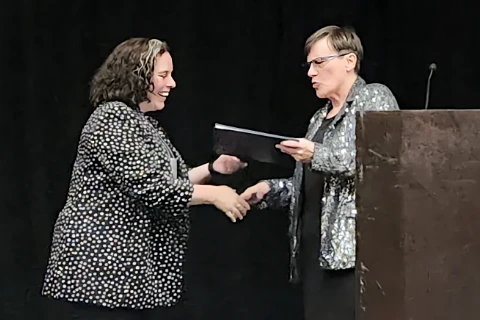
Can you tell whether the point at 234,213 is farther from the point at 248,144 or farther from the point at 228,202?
the point at 248,144

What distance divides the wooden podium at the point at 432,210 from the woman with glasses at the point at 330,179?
69 centimetres

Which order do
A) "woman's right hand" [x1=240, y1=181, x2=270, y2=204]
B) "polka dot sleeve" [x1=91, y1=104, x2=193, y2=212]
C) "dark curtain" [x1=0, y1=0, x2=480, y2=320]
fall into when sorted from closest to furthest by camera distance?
"polka dot sleeve" [x1=91, y1=104, x2=193, y2=212]
"woman's right hand" [x1=240, y1=181, x2=270, y2=204]
"dark curtain" [x1=0, y1=0, x2=480, y2=320]

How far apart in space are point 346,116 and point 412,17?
4.57 feet

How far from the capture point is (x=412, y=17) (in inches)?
133

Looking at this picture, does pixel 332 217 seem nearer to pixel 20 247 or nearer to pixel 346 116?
pixel 346 116

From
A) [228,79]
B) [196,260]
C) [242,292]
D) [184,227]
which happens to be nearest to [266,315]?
Result: [242,292]

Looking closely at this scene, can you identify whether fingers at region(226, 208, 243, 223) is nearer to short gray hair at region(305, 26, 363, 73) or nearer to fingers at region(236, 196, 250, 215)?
fingers at region(236, 196, 250, 215)

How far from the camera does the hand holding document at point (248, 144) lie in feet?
6.78

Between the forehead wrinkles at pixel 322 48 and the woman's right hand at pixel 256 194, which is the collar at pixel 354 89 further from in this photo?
the woman's right hand at pixel 256 194

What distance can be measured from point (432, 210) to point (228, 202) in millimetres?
882

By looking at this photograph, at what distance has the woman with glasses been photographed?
2070 mm

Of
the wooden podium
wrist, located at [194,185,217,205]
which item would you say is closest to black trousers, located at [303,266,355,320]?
wrist, located at [194,185,217,205]

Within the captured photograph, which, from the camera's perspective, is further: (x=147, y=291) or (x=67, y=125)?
(x=67, y=125)

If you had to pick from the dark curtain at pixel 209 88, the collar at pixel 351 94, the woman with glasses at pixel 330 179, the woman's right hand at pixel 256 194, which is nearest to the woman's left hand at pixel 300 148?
the woman with glasses at pixel 330 179
